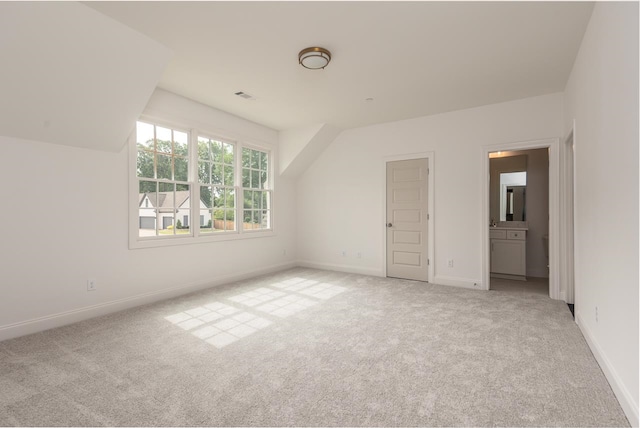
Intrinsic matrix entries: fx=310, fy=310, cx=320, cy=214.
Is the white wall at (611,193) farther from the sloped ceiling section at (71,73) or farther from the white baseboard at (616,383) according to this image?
the sloped ceiling section at (71,73)

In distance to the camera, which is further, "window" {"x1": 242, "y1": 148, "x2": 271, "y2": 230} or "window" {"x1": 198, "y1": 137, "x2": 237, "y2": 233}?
"window" {"x1": 242, "y1": 148, "x2": 271, "y2": 230}

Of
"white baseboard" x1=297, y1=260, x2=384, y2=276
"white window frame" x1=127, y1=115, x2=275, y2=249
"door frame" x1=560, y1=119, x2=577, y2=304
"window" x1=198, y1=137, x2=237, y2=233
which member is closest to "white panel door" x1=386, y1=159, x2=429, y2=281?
"white baseboard" x1=297, y1=260, x2=384, y2=276

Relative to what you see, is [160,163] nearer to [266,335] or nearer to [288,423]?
[266,335]

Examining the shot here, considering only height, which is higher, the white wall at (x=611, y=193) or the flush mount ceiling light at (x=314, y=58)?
the flush mount ceiling light at (x=314, y=58)

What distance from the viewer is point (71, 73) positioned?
270 centimetres

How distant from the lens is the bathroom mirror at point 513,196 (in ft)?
17.8

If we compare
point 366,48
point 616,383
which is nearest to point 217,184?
point 366,48

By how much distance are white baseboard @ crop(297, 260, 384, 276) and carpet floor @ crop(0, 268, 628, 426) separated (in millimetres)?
1782

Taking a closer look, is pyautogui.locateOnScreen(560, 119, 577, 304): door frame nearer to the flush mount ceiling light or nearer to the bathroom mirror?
the bathroom mirror

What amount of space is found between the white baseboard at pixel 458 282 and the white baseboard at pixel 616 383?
1.85 meters

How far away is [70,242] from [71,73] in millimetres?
1639

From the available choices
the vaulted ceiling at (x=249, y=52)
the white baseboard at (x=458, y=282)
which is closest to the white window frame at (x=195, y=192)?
the vaulted ceiling at (x=249, y=52)

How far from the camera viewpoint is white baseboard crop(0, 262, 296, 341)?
2846mm

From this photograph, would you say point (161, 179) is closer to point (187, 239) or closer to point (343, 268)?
point (187, 239)
